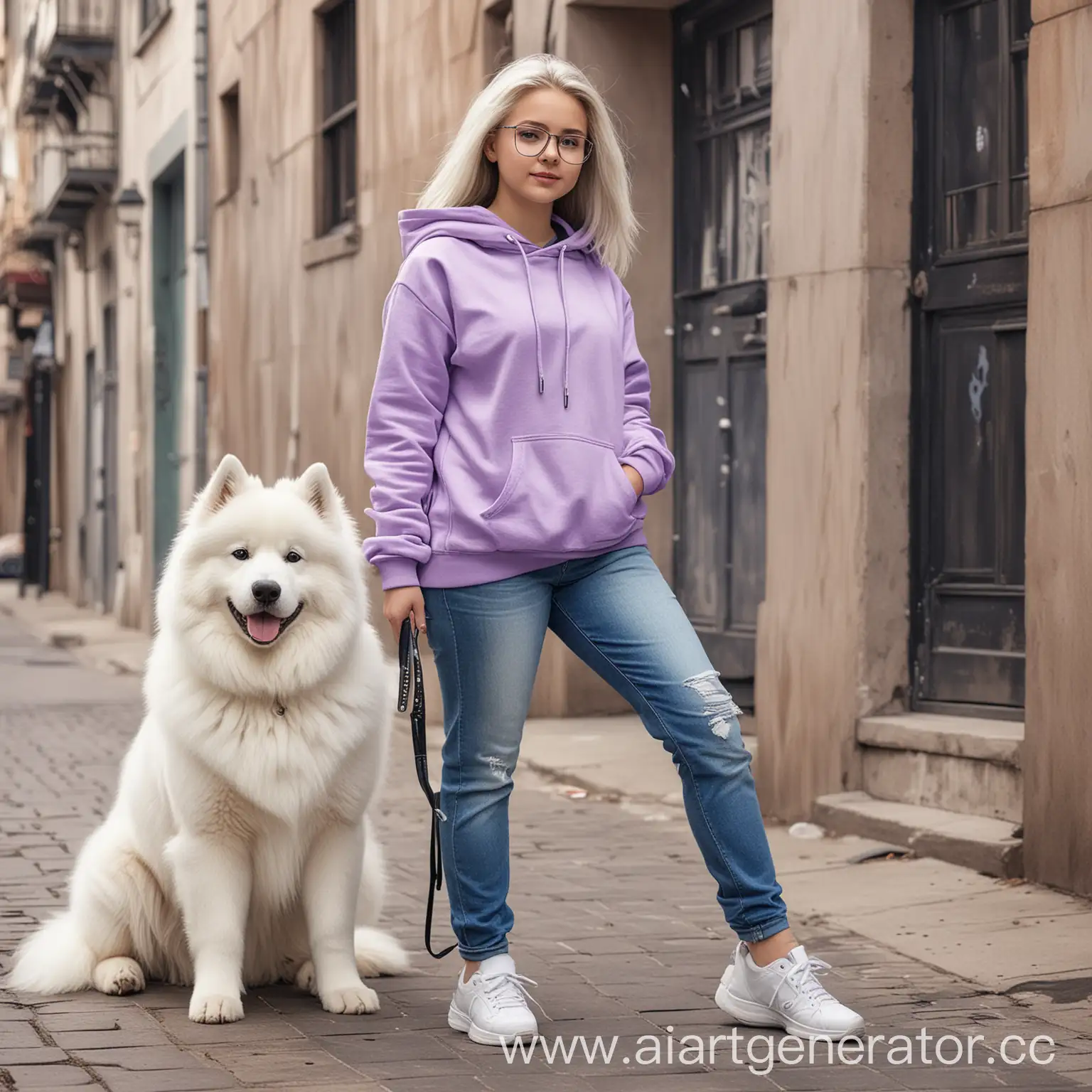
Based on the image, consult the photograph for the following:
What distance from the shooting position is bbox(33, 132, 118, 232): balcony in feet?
80.7

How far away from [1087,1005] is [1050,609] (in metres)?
1.58

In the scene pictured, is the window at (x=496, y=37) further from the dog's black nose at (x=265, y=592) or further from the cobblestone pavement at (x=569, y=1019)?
the dog's black nose at (x=265, y=592)

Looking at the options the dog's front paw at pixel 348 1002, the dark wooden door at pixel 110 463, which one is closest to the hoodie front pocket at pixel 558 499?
the dog's front paw at pixel 348 1002

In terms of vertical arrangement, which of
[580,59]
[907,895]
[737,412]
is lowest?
[907,895]

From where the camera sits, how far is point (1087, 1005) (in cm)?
469

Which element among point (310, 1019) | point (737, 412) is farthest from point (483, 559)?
point (737, 412)

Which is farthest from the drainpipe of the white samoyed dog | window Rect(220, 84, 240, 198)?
the white samoyed dog

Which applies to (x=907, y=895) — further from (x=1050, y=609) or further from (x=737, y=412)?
(x=737, y=412)

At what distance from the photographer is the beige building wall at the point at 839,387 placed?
703cm

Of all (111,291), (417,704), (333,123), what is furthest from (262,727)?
(111,291)

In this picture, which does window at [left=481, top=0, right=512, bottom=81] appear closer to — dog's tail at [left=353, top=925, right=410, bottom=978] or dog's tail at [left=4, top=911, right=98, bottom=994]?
dog's tail at [left=353, top=925, right=410, bottom=978]

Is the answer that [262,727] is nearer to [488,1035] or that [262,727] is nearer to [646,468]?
[488,1035]

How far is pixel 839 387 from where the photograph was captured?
23.4 ft

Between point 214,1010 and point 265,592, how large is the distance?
3.17 feet
